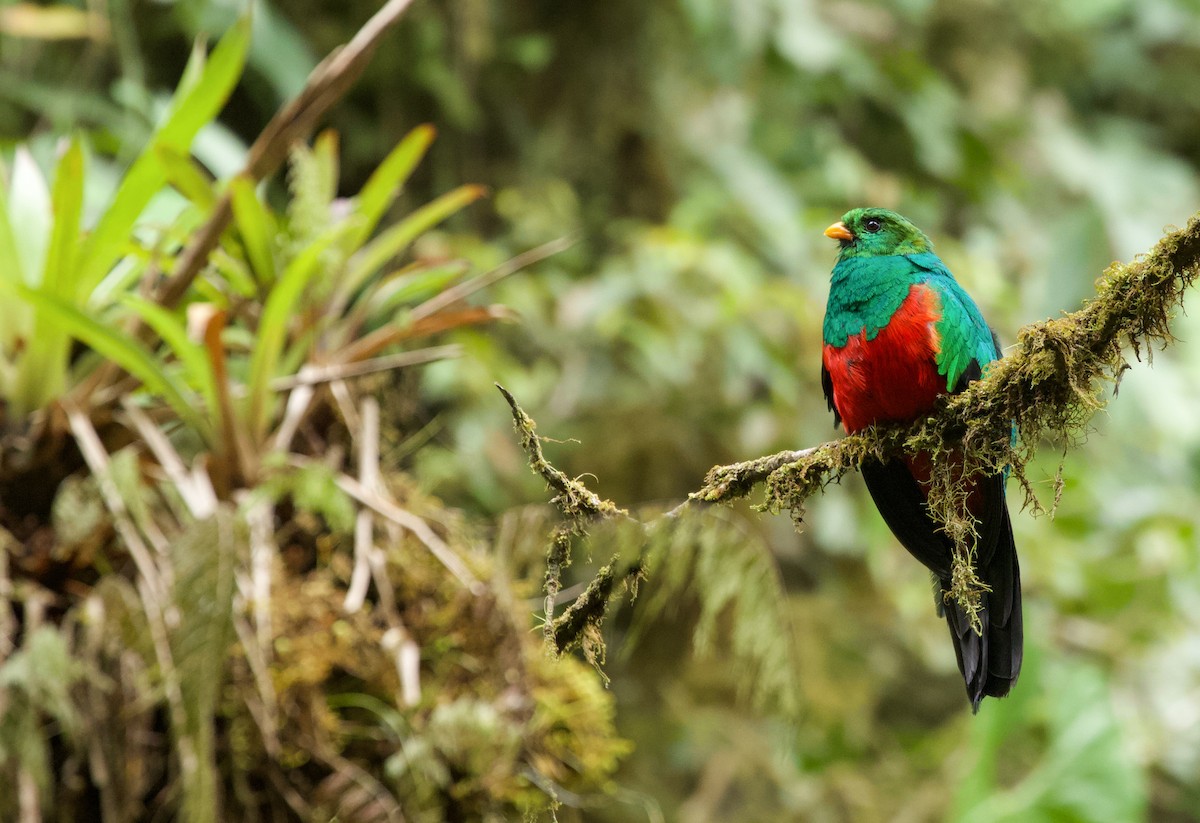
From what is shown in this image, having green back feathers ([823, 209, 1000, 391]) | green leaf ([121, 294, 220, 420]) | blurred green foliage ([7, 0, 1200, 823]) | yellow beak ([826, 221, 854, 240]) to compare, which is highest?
blurred green foliage ([7, 0, 1200, 823])

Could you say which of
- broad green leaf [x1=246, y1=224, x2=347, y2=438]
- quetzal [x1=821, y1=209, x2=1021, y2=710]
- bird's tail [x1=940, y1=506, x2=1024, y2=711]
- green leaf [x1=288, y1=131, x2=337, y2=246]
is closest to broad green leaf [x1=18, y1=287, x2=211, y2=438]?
broad green leaf [x1=246, y1=224, x2=347, y2=438]

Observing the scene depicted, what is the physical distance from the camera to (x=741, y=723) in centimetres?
510

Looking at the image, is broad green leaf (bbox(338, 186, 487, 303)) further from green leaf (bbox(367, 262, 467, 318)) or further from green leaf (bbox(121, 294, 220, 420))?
green leaf (bbox(121, 294, 220, 420))

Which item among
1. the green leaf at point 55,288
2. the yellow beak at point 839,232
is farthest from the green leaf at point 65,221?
the yellow beak at point 839,232

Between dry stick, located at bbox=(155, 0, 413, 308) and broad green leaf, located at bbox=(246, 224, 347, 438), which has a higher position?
dry stick, located at bbox=(155, 0, 413, 308)

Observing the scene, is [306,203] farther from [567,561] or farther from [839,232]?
[567,561]

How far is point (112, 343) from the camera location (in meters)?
2.03

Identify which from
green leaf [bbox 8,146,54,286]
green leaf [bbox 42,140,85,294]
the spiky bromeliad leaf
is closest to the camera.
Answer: the spiky bromeliad leaf

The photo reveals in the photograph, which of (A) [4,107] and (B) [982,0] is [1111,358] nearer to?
(A) [4,107]

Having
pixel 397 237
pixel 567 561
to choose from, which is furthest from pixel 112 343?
pixel 567 561

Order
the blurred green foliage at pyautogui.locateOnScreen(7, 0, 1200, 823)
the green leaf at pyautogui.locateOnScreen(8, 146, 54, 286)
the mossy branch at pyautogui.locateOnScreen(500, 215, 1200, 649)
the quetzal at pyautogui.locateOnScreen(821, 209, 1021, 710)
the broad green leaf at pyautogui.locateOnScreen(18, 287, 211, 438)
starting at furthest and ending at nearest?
the blurred green foliage at pyautogui.locateOnScreen(7, 0, 1200, 823) < the green leaf at pyautogui.locateOnScreen(8, 146, 54, 286) < the broad green leaf at pyautogui.locateOnScreen(18, 287, 211, 438) < the quetzal at pyautogui.locateOnScreen(821, 209, 1021, 710) < the mossy branch at pyautogui.locateOnScreen(500, 215, 1200, 649)

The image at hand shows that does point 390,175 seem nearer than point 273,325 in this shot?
No

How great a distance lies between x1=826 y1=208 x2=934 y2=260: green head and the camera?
186 cm

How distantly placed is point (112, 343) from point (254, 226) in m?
0.41
